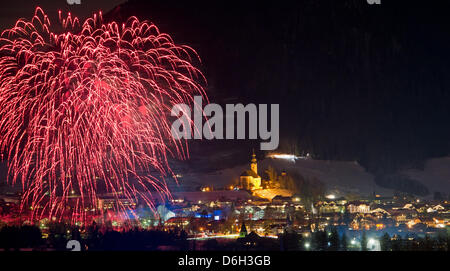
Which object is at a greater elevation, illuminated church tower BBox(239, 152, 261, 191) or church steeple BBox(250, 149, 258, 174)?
church steeple BBox(250, 149, 258, 174)

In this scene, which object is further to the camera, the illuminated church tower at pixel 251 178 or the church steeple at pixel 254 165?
the church steeple at pixel 254 165

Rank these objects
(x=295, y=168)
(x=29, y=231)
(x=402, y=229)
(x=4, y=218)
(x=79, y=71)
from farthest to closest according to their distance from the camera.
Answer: (x=295, y=168) → (x=402, y=229) → (x=4, y=218) → (x=29, y=231) → (x=79, y=71)

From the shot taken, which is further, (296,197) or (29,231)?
(296,197)

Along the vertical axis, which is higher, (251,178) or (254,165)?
(254,165)

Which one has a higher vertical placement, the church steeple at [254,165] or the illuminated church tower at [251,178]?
the church steeple at [254,165]

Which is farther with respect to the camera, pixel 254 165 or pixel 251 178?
pixel 254 165

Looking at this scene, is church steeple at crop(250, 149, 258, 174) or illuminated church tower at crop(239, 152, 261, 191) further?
church steeple at crop(250, 149, 258, 174)

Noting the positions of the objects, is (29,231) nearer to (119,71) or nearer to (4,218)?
(4,218)

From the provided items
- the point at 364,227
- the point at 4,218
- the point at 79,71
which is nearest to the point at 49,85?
the point at 79,71

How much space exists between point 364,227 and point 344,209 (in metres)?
11.1

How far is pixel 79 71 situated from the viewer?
16172mm
